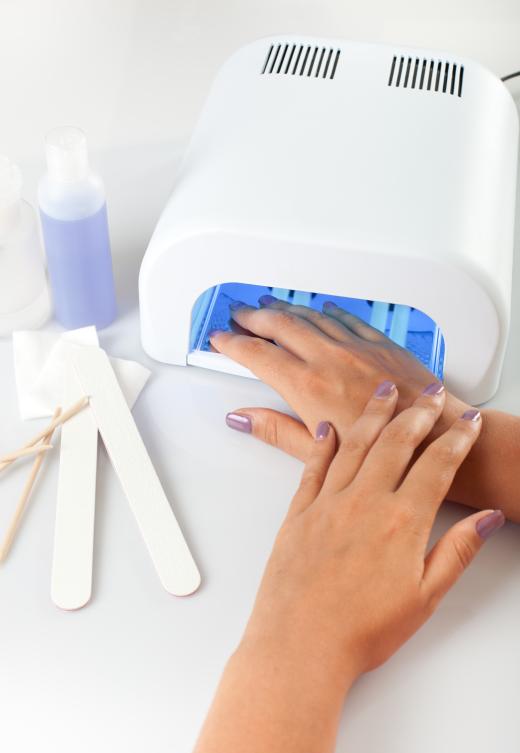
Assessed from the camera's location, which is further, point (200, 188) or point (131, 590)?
point (200, 188)

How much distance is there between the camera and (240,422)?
103cm

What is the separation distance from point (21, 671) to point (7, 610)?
0.06 metres

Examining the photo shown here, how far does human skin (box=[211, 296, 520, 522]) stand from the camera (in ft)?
3.10

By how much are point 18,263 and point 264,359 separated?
285mm

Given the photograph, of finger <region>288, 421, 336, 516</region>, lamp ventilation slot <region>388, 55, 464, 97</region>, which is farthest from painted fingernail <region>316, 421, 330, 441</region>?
lamp ventilation slot <region>388, 55, 464, 97</region>

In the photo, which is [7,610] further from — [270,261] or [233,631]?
[270,261]

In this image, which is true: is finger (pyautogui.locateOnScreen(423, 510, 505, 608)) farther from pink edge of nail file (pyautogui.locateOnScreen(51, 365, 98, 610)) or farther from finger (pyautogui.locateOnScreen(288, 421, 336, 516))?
pink edge of nail file (pyautogui.locateOnScreen(51, 365, 98, 610))

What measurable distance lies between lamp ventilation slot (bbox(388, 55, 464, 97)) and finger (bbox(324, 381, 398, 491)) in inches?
15.0

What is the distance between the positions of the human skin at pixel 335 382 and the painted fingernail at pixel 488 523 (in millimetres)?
70

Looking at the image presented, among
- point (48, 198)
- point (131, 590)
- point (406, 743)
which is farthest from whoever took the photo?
point (48, 198)

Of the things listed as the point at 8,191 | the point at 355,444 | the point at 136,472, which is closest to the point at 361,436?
the point at 355,444

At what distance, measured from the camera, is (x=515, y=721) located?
822mm

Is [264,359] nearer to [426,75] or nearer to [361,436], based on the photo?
[361,436]

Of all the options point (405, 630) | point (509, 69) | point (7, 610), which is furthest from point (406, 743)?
point (509, 69)
